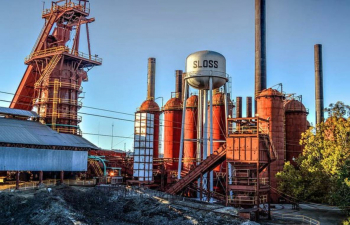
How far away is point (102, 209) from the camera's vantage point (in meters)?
30.0

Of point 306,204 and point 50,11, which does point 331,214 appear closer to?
point 306,204

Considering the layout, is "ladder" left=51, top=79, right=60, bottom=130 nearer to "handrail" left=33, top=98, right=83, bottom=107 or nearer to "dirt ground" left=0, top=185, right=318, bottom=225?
"handrail" left=33, top=98, right=83, bottom=107

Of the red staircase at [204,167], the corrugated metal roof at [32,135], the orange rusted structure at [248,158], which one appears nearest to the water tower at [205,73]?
the red staircase at [204,167]

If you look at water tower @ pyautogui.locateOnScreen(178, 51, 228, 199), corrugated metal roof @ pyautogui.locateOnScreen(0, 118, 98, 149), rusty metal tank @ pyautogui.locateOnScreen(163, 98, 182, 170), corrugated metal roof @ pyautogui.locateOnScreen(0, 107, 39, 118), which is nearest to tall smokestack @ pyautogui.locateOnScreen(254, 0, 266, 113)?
water tower @ pyautogui.locateOnScreen(178, 51, 228, 199)

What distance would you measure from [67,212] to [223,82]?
2191 cm

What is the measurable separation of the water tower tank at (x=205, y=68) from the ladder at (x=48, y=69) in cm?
1709

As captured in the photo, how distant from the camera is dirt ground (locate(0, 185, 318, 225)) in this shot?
25.8 meters

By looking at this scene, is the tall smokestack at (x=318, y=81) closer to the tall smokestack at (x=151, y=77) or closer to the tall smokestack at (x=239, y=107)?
the tall smokestack at (x=239, y=107)

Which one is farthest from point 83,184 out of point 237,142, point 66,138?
point 237,142

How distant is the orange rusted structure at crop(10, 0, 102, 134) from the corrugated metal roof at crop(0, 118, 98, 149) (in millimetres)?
3334

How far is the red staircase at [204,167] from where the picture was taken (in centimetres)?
3316

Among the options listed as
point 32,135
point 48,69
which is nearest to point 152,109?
point 48,69

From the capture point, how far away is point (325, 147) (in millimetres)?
38531

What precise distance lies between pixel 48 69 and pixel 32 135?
39.3 feet
